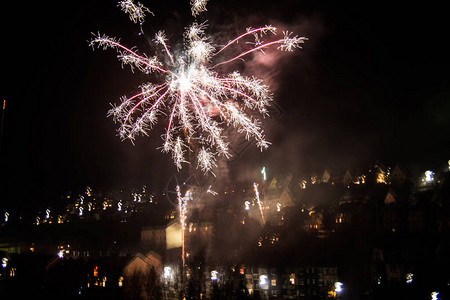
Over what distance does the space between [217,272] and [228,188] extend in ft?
52.4

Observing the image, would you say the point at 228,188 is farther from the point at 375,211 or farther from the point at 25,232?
the point at 25,232

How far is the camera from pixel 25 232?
153 ft

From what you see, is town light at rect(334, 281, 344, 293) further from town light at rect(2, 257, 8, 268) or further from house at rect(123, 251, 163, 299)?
town light at rect(2, 257, 8, 268)

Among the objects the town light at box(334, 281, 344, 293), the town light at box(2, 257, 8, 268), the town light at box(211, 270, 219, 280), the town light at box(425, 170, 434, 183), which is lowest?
the town light at box(334, 281, 344, 293)

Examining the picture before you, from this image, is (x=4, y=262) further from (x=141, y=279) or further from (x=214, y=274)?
(x=214, y=274)

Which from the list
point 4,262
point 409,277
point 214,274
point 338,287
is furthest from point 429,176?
point 4,262

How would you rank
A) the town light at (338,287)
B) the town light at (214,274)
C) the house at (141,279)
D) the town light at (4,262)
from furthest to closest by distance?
the town light at (4,262), the town light at (214,274), the house at (141,279), the town light at (338,287)

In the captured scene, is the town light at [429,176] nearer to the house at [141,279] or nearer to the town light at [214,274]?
the town light at [214,274]

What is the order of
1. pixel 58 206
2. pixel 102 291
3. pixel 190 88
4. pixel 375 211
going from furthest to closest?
1. pixel 58 206
2. pixel 375 211
3. pixel 102 291
4. pixel 190 88

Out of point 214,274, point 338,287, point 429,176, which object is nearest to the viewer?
point 338,287

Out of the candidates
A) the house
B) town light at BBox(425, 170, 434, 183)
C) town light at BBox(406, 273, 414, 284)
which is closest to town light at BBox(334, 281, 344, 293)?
town light at BBox(406, 273, 414, 284)

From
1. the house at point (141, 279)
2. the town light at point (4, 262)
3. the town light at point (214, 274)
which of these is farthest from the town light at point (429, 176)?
the town light at point (4, 262)

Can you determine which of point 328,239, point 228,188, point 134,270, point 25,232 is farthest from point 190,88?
point 25,232

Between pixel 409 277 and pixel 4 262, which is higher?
pixel 4 262
